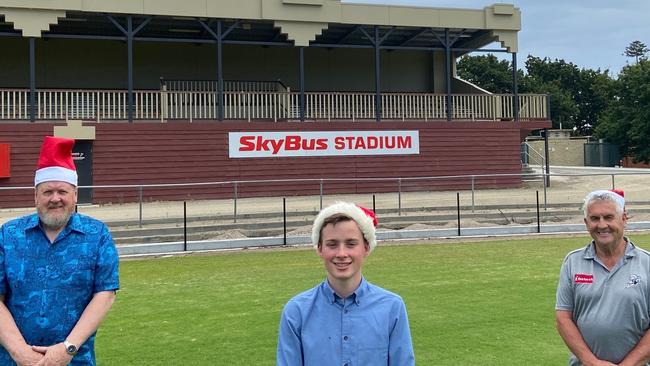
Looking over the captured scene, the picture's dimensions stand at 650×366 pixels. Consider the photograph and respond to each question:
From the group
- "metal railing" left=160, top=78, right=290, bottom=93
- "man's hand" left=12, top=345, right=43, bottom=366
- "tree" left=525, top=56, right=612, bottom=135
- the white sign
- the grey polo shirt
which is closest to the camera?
"man's hand" left=12, top=345, right=43, bottom=366

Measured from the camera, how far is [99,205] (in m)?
18.2

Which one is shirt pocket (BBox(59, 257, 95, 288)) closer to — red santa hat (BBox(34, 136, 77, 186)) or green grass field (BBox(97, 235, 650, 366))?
red santa hat (BBox(34, 136, 77, 186))

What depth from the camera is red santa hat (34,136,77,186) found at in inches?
124

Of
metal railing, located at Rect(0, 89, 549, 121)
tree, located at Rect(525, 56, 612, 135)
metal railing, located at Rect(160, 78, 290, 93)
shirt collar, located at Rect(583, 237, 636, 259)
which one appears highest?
tree, located at Rect(525, 56, 612, 135)

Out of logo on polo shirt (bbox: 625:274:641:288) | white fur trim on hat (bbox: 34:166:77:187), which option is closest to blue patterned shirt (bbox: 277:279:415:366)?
logo on polo shirt (bbox: 625:274:641:288)

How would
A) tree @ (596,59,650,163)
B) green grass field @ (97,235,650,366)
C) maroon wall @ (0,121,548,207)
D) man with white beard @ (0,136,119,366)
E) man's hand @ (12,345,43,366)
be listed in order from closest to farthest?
man's hand @ (12,345,43,366) → man with white beard @ (0,136,119,366) → green grass field @ (97,235,650,366) → maroon wall @ (0,121,548,207) → tree @ (596,59,650,163)

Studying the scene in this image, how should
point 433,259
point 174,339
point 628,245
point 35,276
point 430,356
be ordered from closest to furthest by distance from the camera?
point 35,276 → point 628,245 → point 430,356 → point 174,339 → point 433,259

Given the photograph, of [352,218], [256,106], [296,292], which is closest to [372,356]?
[352,218]

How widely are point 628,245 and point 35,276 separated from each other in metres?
3.14

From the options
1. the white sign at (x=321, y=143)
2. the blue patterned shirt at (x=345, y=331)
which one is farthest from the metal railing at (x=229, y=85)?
the blue patterned shirt at (x=345, y=331)

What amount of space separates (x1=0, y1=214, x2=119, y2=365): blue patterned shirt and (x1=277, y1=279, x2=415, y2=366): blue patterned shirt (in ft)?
4.01

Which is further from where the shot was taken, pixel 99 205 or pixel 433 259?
pixel 99 205

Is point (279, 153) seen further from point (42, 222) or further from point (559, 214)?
point (42, 222)

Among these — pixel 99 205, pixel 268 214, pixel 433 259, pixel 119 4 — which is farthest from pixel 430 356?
pixel 119 4
